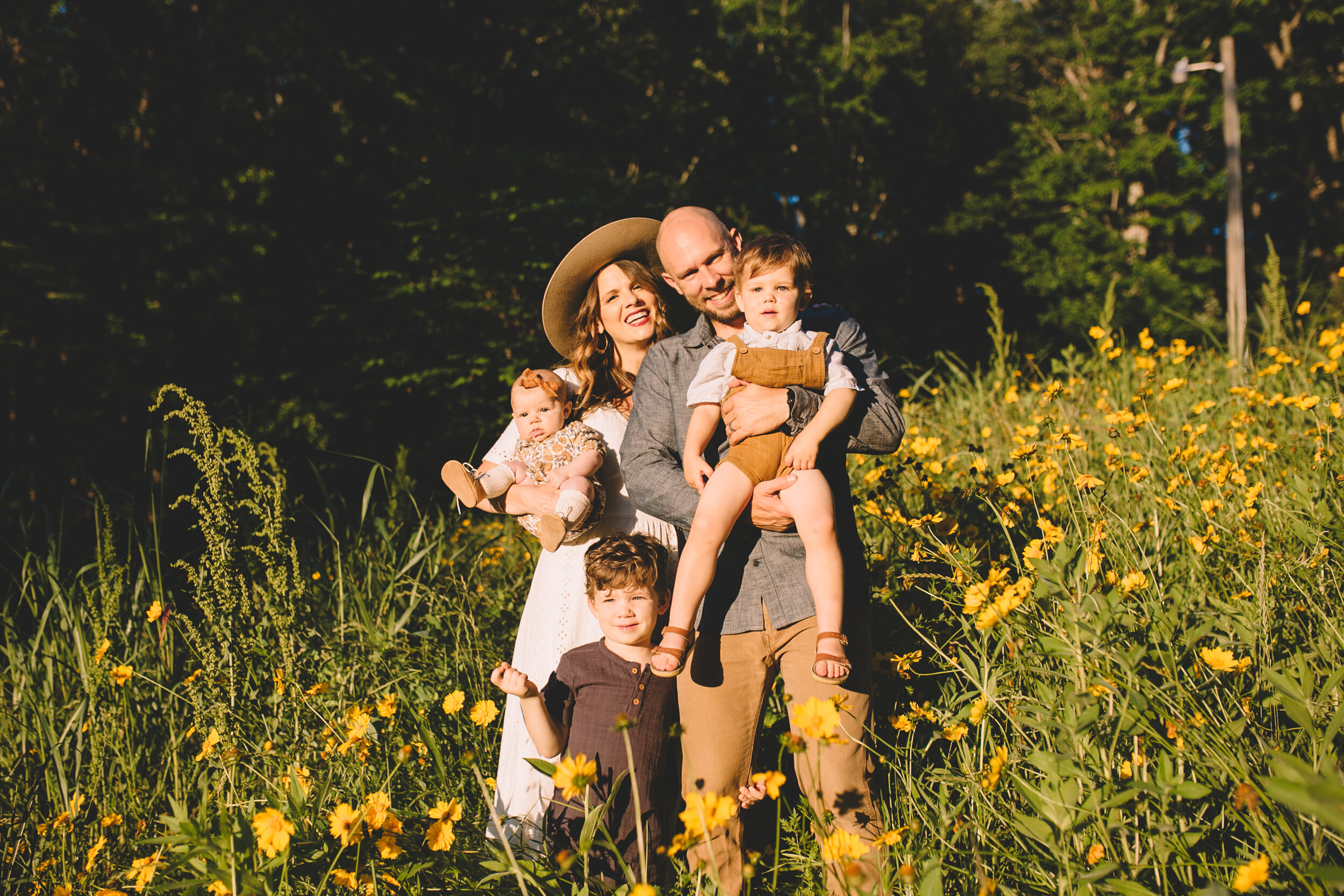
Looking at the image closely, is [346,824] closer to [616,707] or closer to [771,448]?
[616,707]

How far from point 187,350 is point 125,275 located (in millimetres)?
945

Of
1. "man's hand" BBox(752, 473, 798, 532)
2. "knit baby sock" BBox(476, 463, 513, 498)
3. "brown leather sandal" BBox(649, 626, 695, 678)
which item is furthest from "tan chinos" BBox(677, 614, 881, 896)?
"knit baby sock" BBox(476, 463, 513, 498)

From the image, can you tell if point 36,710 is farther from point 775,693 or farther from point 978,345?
point 978,345

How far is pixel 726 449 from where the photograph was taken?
1863 mm

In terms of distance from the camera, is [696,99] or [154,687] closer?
[154,687]

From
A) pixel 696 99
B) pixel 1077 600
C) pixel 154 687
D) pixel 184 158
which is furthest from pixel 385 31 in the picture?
pixel 1077 600

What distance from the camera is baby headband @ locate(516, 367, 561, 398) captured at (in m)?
2.17

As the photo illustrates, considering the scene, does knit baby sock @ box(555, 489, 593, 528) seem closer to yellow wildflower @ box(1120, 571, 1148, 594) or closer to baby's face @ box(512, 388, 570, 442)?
baby's face @ box(512, 388, 570, 442)

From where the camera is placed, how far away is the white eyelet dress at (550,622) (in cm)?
197

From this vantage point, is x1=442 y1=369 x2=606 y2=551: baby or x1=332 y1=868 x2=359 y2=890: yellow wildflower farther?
x1=442 y1=369 x2=606 y2=551: baby

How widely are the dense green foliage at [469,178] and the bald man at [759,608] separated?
1549 millimetres

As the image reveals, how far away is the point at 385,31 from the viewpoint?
10.1 metres

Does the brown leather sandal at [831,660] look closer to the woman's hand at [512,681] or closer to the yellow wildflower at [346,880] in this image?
the woman's hand at [512,681]

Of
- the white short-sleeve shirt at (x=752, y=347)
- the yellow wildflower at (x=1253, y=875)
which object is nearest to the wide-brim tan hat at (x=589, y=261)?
the white short-sleeve shirt at (x=752, y=347)
